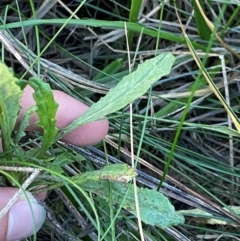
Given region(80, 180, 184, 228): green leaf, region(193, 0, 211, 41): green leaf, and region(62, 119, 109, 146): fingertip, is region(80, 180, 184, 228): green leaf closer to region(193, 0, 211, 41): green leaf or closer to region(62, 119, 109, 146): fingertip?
region(62, 119, 109, 146): fingertip

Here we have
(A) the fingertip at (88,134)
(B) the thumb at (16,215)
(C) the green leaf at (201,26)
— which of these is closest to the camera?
(B) the thumb at (16,215)

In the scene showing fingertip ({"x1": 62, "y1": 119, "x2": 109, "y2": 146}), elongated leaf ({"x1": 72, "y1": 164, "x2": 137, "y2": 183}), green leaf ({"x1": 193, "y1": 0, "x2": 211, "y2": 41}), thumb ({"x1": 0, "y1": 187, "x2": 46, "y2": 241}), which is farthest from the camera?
green leaf ({"x1": 193, "y1": 0, "x2": 211, "y2": 41})

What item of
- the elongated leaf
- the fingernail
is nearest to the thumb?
the fingernail

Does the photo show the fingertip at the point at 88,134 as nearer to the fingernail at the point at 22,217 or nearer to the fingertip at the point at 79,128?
the fingertip at the point at 79,128

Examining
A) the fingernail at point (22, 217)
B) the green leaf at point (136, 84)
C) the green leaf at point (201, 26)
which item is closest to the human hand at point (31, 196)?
the fingernail at point (22, 217)

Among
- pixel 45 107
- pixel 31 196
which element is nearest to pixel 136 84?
pixel 45 107

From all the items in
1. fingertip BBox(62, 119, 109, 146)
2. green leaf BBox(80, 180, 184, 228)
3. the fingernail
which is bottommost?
the fingernail

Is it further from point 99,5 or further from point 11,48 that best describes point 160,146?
point 99,5
